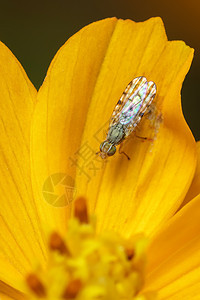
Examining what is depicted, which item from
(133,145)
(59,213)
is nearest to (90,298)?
(59,213)

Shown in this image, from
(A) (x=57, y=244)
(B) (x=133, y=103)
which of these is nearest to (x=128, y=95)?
(B) (x=133, y=103)

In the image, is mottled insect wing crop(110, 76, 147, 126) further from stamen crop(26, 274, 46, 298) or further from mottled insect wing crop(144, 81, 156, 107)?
stamen crop(26, 274, 46, 298)

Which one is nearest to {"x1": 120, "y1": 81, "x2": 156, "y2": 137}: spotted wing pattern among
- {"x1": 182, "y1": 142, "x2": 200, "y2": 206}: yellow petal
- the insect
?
the insect

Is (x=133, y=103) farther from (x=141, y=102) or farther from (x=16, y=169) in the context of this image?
(x=16, y=169)

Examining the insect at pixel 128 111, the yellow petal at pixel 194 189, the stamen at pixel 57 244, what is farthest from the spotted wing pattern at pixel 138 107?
the stamen at pixel 57 244

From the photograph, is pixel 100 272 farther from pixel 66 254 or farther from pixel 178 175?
pixel 178 175

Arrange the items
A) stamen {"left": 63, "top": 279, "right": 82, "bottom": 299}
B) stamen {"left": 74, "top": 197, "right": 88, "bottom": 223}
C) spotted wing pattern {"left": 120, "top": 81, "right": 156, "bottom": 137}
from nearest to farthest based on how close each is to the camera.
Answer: stamen {"left": 63, "top": 279, "right": 82, "bottom": 299}, stamen {"left": 74, "top": 197, "right": 88, "bottom": 223}, spotted wing pattern {"left": 120, "top": 81, "right": 156, "bottom": 137}

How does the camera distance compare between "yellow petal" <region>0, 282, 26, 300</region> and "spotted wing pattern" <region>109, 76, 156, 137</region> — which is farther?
"spotted wing pattern" <region>109, 76, 156, 137</region>
